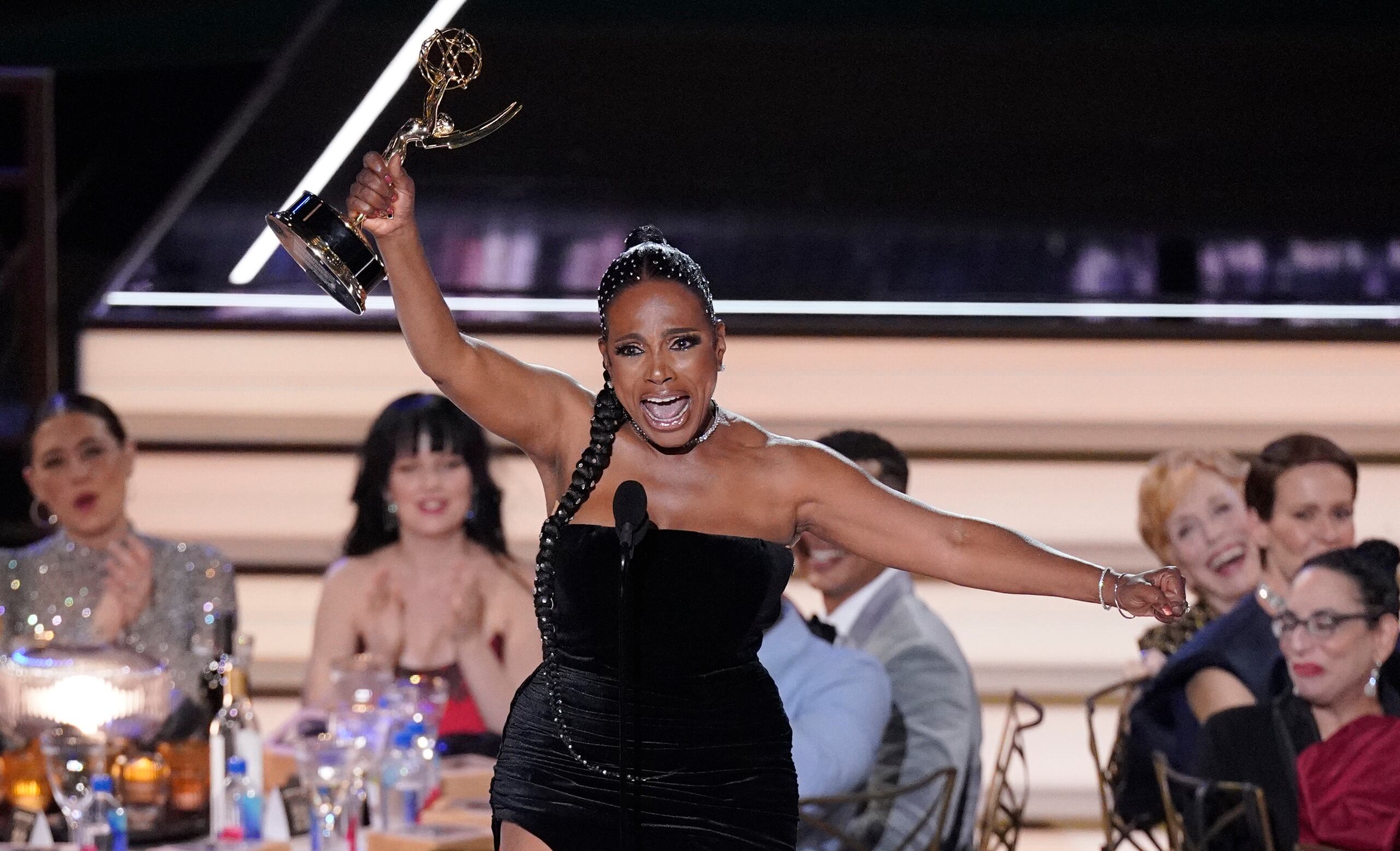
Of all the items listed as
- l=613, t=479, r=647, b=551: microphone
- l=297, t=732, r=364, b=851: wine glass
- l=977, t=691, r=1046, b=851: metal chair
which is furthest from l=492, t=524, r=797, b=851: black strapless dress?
l=977, t=691, r=1046, b=851: metal chair

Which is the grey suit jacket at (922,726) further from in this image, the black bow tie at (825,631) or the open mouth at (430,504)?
the open mouth at (430,504)

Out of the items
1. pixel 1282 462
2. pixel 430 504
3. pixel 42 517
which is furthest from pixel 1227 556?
pixel 42 517

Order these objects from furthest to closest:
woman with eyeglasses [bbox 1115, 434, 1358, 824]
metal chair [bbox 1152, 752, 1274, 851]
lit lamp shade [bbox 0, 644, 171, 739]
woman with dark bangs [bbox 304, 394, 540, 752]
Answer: woman with dark bangs [bbox 304, 394, 540, 752] < woman with eyeglasses [bbox 1115, 434, 1358, 824] < metal chair [bbox 1152, 752, 1274, 851] < lit lamp shade [bbox 0, 644, 171, 739]

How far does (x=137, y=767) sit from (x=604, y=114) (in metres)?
3.88

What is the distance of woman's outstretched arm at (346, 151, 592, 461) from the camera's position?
6.93ft

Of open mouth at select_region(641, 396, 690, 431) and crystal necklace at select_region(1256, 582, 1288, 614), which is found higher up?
open mouth at select_region(641, 396, 690, 431)

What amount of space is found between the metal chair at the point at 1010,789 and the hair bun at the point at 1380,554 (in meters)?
0.70

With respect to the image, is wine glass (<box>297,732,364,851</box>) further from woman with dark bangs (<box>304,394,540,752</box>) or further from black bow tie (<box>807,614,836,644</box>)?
woman with dark bangs (<box>304,394,540,752</box>)

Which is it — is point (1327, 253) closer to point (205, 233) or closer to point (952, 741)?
point (952, 741)

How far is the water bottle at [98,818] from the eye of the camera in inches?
109

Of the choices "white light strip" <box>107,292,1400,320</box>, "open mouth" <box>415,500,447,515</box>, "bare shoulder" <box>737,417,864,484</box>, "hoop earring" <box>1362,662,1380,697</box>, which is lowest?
"hoop earring" <box>1362,662,1380,697</box>

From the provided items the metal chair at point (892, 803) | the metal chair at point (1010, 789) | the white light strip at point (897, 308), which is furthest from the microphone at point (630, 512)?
the white light strip at point (897, 308)

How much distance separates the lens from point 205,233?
226 inches

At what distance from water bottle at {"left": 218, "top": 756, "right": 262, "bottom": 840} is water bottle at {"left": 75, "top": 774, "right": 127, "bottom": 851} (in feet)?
0.66
